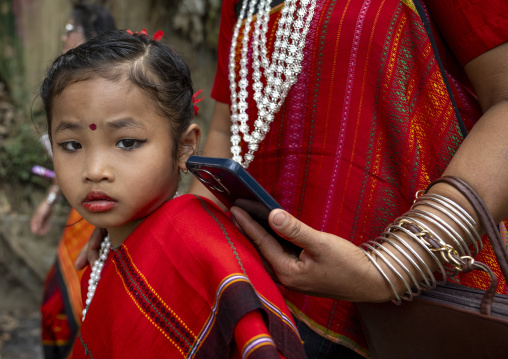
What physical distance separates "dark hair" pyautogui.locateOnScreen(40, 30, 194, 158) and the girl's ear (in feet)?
0.06

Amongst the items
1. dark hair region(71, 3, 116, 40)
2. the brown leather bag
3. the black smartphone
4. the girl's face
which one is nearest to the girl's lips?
the girl's face

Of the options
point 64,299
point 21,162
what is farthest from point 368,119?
point 21,162

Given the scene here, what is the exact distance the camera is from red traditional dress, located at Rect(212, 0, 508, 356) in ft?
3.52

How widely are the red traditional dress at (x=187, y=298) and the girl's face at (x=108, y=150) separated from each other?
A: 7 cm

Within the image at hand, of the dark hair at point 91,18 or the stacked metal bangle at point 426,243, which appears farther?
the dark hair at point 91,18

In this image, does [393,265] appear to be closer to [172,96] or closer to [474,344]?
[474,344]

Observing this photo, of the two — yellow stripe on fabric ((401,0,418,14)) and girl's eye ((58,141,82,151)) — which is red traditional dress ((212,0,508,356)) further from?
girl's eye ((58,141,82,151))

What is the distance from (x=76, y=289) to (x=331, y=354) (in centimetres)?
108

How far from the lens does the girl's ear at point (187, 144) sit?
4.08 feet

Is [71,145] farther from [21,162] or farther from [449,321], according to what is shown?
[21,162]

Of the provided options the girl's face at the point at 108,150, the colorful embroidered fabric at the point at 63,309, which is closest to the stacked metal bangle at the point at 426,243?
the girl's face at the point at 108,150

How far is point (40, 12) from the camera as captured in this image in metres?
4.75

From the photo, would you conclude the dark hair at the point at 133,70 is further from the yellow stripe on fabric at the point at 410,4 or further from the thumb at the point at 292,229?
the yellow stripe on fabric at the point at 410,4

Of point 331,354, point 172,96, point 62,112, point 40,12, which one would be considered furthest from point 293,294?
point 40,12
